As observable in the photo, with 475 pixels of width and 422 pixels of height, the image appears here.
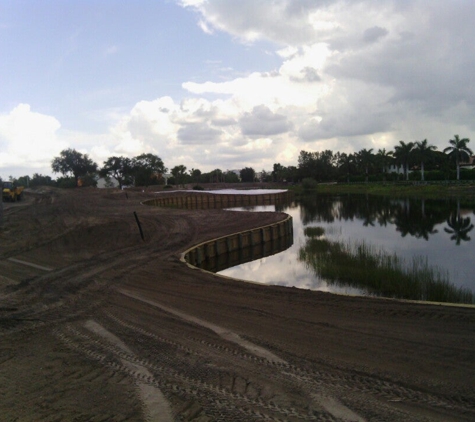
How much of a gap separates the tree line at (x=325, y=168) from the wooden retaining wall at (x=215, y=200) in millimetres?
33089

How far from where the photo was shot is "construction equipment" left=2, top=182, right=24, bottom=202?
46056 millimetres

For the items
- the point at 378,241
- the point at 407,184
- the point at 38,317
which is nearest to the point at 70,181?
the point at 407,184

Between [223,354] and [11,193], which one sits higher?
[11,193]

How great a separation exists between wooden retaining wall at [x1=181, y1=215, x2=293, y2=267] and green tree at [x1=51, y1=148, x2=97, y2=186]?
88291mm

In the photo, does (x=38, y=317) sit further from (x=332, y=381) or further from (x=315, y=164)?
(x=315, y=164)

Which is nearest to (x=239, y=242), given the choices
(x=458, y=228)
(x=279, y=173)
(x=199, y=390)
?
(x=458, y=228)

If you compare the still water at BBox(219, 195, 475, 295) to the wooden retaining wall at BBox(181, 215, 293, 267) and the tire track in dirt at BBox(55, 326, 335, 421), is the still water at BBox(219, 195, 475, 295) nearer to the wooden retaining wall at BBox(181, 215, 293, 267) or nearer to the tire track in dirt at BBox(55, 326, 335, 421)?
the wooden retaining wall at BBox(181, 215, 293, 267)

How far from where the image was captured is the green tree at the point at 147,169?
11469 cm

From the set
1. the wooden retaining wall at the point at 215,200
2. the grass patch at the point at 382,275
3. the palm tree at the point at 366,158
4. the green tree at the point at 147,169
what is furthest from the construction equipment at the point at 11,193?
the palm tree at the point at 366,158

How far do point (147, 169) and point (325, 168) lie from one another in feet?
167

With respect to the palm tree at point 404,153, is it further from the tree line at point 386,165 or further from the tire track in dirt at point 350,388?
the tire track in dirt at point 350,388

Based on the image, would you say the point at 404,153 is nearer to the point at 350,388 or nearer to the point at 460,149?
the point at 460,149

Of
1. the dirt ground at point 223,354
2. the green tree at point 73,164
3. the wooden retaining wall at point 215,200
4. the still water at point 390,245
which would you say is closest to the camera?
the dirt ground at point 223,354

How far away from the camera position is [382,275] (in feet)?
49.4
